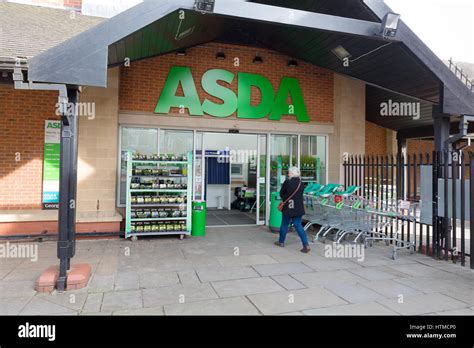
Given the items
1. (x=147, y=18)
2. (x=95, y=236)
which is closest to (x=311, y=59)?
(x=147, y=18)

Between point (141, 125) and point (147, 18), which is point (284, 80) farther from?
point (147, 18)

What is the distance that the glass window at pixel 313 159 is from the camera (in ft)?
31.0

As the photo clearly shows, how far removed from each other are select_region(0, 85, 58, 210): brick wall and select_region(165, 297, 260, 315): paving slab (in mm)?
5063

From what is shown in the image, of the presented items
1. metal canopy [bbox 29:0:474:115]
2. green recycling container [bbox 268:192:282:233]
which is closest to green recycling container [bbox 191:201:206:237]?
green recycling container [bbox 268:192:282:233]

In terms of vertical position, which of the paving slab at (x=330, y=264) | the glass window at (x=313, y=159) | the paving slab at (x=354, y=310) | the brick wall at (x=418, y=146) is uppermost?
the brick wall at (x=418, y=146)

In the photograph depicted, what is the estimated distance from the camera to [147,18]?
15.1ft

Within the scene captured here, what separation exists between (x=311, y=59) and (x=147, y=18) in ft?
17.4

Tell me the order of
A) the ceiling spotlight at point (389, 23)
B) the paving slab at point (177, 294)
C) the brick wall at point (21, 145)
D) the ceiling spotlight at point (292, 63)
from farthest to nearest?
1. the ceiling spotlight at point (292, 63)
2. the brick wall at point (21, 145)
3. the ceiling spotlight at point (389, 23)
4. the paving slab at point (177, 294)

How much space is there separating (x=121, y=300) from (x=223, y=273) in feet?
5.27

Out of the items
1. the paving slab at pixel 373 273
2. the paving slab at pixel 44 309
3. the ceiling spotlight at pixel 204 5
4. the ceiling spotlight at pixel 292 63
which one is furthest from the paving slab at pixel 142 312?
the ceiling spotlight at pixel 292 63

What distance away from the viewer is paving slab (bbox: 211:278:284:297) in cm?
427

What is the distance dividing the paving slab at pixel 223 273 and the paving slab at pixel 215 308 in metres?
0.78

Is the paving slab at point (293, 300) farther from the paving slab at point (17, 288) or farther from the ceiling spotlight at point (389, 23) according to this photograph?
the ceiling spotlight at point (389, 23)

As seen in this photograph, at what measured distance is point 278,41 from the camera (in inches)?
335
